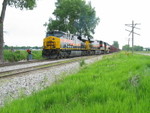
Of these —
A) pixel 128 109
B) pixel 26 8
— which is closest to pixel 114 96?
pixel 128 109

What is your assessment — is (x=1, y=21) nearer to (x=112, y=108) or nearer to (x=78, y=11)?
(x=112, y=108)

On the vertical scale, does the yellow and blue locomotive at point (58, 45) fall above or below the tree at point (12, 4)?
below

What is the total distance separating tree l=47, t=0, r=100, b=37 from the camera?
40.6 m

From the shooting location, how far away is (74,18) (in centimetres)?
4181

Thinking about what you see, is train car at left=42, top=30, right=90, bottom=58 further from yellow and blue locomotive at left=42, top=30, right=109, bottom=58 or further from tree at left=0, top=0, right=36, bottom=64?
tree at left=0, top=0, right=36, bottom=64

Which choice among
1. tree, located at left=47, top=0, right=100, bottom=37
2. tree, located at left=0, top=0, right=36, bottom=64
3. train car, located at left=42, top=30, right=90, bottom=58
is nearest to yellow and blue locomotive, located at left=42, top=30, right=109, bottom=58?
train car, located at left=42, top=30, right=90, bottom=58

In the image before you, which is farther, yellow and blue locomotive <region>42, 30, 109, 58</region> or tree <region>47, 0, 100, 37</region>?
tree <region>47, 0, 100, 37</region>

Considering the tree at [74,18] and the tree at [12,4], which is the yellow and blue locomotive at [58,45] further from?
the tree at [74,18]

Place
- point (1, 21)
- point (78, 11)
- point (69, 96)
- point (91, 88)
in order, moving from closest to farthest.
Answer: point (69, 96) → point (91, 88) → point (1, 21) → point (78, 11)

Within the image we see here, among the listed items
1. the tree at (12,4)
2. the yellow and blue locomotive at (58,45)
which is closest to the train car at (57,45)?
the yellow and blue locomotive at (58,45)

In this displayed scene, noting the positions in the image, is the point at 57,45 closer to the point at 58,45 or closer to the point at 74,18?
the point at 58,45

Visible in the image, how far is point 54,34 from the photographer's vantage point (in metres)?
21.0

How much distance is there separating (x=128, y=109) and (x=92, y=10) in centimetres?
4198

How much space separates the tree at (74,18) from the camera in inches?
1599
